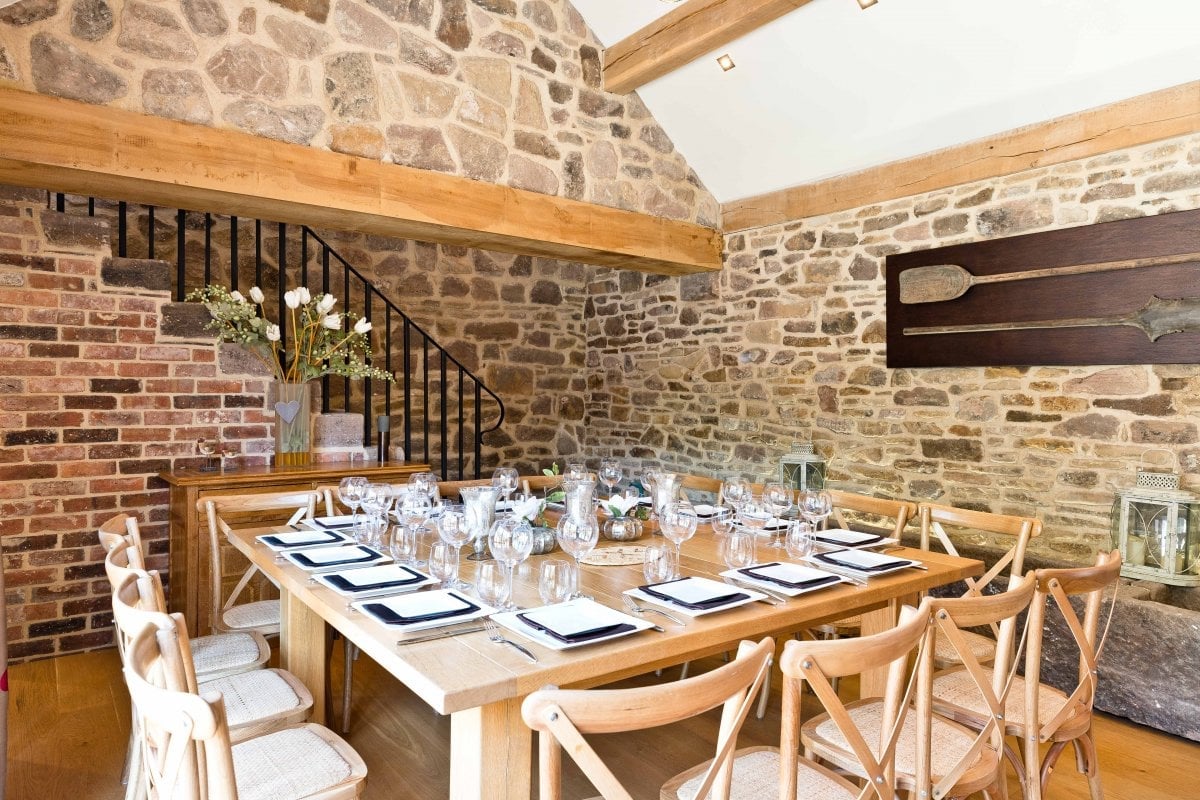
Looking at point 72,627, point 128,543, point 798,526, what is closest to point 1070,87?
point 798,526

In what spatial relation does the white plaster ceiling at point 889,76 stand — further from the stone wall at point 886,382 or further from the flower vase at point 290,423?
the flower vase at point 290,423

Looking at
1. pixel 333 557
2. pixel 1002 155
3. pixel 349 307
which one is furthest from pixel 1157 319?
pixel 349 307

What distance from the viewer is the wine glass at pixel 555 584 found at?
184 cm

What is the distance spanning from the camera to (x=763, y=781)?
1.67m

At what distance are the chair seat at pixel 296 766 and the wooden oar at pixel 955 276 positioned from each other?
3.69 m

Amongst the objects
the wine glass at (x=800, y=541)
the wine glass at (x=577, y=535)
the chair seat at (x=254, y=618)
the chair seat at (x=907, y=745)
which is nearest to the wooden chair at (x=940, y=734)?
the chair seat at (x=907, y=745)

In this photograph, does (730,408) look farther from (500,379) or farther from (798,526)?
(798,526)

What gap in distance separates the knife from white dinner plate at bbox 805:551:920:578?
115 cm

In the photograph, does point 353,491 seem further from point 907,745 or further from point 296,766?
point 907,745

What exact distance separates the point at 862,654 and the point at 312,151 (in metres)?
3.45

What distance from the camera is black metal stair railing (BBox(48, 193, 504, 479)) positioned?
4953 mm

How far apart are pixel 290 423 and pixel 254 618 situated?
4.96 ft

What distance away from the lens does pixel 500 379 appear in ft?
22.3

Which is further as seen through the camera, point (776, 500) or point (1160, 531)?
point (1160, 531)
